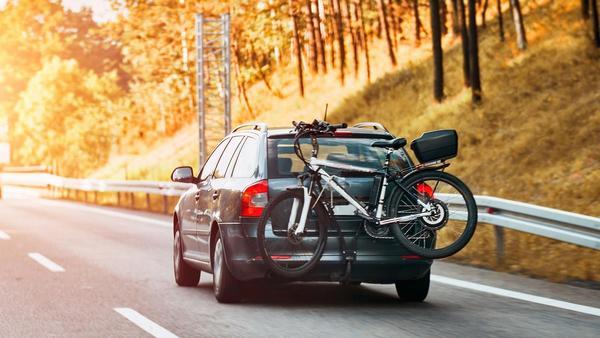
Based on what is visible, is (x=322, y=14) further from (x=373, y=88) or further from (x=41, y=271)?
(x=41, y=271)

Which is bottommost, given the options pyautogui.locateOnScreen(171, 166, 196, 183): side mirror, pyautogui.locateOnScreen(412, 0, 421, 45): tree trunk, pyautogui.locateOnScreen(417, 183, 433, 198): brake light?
pyautogui.locateOnScreen(417, 183, 433, 198): brake light

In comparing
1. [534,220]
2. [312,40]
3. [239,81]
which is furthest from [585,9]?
[239,81]

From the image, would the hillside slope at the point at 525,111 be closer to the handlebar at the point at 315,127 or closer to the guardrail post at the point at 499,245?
the guardrail post at the point at 499,245

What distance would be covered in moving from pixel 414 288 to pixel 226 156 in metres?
2.24

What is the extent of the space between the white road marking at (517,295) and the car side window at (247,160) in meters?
2.65

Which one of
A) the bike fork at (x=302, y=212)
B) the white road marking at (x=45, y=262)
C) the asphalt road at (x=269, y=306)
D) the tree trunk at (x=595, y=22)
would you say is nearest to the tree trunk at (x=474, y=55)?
the tree trunk at (x=595, y=22)

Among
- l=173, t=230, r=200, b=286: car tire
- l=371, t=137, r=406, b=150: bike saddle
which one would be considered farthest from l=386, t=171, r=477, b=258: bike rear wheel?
l=173, t=230, r=200, b=286: car tire

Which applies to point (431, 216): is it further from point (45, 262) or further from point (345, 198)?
point (45, 262)

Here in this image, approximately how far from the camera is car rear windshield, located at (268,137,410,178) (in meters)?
9.86

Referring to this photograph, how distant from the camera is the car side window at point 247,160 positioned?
10.0 meters

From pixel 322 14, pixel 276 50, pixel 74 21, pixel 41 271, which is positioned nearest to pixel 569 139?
pixel 41 271

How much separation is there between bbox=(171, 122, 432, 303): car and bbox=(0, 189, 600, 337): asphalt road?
11.2 inches

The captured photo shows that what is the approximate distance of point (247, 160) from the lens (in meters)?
10.2

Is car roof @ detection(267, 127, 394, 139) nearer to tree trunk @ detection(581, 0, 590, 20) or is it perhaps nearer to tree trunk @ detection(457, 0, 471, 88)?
tree trunk @ detection(581, 0, 590, 20)
